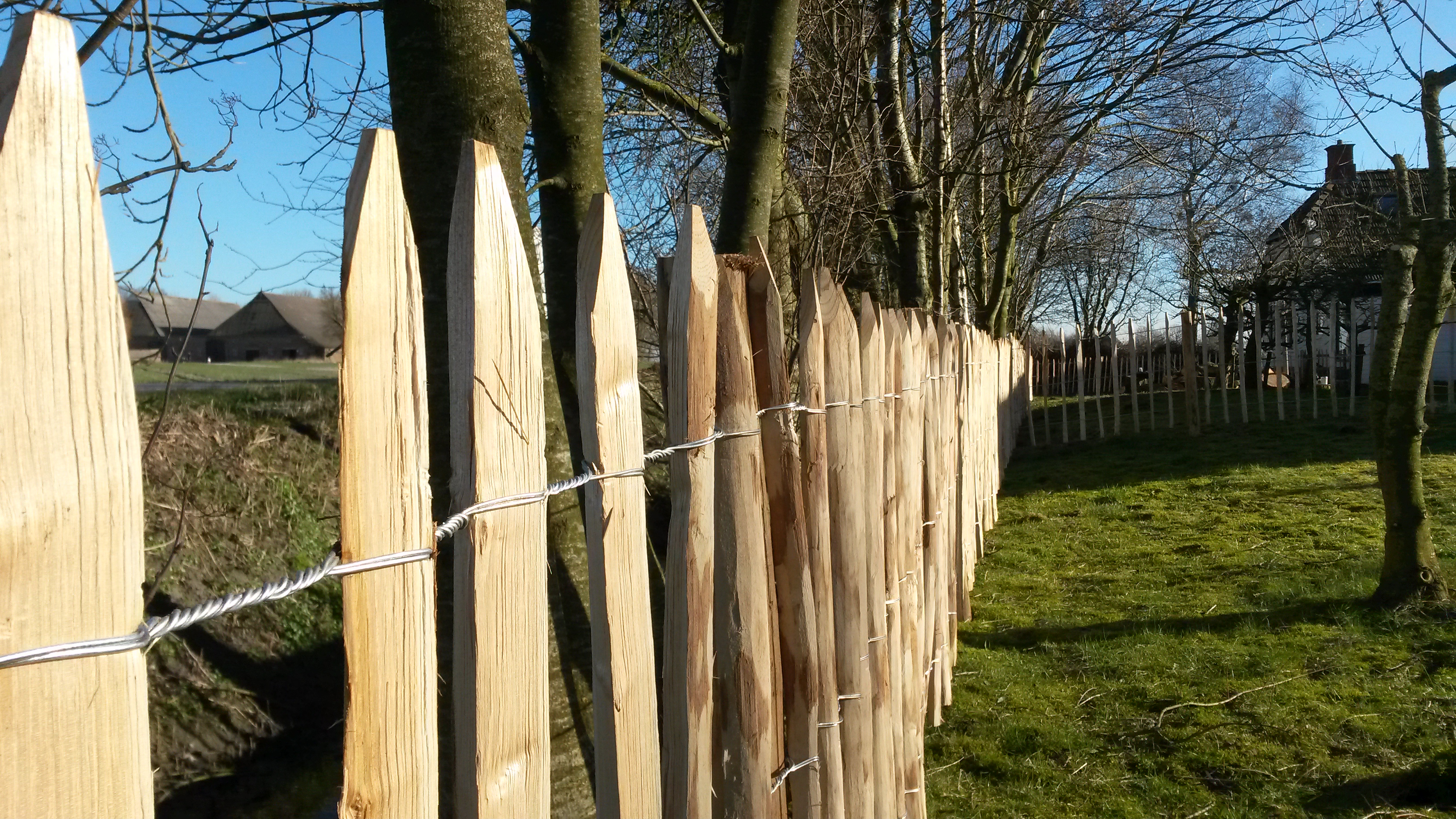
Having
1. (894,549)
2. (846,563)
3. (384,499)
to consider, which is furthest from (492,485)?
(894,549)

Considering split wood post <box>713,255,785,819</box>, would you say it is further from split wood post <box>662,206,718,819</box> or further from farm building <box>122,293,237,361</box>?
farm building <box>122,293,237,361</box>

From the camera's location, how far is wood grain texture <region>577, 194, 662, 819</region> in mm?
1598

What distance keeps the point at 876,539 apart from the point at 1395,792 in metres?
2.56

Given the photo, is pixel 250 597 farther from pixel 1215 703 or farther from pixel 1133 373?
pixel 1133 373

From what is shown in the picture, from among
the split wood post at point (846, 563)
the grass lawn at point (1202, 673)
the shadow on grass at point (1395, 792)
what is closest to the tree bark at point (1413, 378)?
the grass lawn at point (1202, 673)

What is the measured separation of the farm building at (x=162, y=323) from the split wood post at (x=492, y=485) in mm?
1747

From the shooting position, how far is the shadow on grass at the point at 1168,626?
5914 mm

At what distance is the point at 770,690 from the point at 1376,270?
2267 centimetres

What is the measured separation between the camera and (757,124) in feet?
15.1

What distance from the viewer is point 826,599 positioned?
8.23ft

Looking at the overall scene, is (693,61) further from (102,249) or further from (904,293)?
(102,249)

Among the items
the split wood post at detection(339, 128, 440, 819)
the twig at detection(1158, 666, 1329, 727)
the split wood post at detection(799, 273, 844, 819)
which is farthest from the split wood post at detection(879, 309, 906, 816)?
the split wood post at detection(339, 128, 440, 819)

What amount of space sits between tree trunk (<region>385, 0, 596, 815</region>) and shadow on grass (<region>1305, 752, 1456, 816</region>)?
11.0 ft

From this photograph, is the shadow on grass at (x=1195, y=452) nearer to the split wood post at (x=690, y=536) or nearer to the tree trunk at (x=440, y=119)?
the tree trunk at (x=440, y=119)
